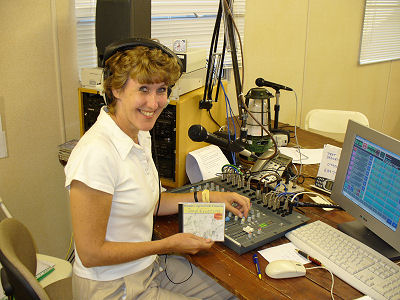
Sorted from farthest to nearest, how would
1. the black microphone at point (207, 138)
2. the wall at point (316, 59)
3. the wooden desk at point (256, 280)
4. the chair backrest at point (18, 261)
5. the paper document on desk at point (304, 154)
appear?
the wall at point (316, 59) < the paper document on desk at point (304, 154) < the black microphone at point (207, 138) < the wooden desk at point (256, 280) < the chair backrest at point (18, 261)

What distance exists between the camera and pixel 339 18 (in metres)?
3.52

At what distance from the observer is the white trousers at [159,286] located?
127 cm

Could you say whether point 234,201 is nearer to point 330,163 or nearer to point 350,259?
point 350,259

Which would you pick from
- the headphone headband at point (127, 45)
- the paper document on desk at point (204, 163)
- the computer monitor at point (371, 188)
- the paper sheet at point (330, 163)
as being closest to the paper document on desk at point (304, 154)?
the paper sheet at point (330, 163)

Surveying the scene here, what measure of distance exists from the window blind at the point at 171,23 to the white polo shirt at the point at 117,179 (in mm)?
987

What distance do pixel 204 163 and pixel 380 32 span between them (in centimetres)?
303

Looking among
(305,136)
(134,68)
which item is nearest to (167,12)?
(305,136)

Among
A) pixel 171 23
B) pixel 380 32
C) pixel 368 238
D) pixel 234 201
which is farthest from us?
pixel 380 32

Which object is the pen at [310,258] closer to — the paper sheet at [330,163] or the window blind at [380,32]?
the paper sheet at [330,163]

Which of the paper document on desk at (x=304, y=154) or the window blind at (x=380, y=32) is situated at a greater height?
the window blind at (x=380, y=32)

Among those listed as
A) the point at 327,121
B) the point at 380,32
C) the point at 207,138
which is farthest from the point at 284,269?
the point at 380,32

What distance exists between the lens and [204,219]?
1317mm

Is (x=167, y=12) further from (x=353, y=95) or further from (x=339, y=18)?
(x=353, y=95)

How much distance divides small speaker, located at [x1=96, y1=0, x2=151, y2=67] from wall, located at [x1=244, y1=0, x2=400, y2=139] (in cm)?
109
